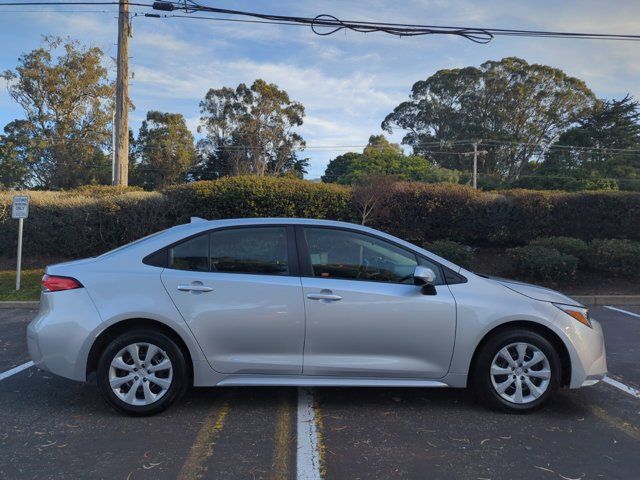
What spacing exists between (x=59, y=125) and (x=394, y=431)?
40.8 meters

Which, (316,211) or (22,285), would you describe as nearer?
(22,285)

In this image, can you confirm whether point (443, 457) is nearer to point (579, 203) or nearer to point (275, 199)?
point (275, 199)

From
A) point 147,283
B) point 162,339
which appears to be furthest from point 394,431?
point 147,283

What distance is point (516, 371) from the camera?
401cm

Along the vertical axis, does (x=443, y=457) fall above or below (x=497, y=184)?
below

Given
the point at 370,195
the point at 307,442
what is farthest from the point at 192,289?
the point at 370,195

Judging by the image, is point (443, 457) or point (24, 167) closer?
point (443, 457)

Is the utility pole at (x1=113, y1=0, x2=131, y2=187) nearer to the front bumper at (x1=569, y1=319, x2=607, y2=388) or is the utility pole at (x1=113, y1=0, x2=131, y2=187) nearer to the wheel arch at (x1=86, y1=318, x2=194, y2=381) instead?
the wheel arch at (x1=86, y1=318, x2=194, y2=381)

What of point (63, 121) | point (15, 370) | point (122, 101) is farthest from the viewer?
point (63, 121)

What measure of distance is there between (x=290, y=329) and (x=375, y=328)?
665 millimetres

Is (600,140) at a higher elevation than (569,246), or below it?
higher

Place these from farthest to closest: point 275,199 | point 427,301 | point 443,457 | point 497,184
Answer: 1. point 497,184
2. point 275,199
3. point 427,301
4. point 443,457

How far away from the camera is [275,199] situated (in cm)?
1185

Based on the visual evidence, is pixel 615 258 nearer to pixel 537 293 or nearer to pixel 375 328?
pixel 537 293
